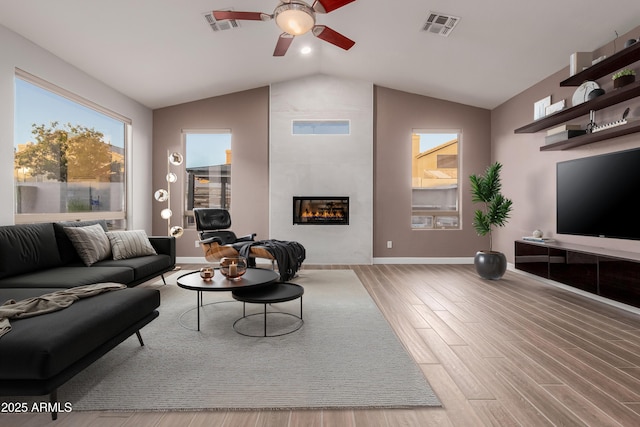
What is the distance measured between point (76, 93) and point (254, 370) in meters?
4.30

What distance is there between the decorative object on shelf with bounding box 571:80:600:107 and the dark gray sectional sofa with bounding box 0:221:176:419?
4.75 meters

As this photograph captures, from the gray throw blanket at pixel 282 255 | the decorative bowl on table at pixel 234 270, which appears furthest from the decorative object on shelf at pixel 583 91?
the decorative bowl on table at pixel 234 270

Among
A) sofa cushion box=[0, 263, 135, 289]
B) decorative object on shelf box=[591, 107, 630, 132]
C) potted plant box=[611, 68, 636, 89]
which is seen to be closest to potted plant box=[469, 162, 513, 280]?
decorative object on shelf box=[591, 107, 630, 132]

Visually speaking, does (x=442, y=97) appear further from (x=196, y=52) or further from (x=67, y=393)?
(x=67, y=393)

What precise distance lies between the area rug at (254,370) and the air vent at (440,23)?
3.42 metres

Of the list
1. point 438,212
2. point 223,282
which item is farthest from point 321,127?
point 223,282

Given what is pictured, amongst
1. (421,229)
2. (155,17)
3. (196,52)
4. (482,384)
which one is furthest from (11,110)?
(421,229)

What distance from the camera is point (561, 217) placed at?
4352 millimetres

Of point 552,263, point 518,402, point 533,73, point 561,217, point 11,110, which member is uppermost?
point 533,73

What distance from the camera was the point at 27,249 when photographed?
3.12 meters

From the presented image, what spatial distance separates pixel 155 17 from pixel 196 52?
93 centimetres

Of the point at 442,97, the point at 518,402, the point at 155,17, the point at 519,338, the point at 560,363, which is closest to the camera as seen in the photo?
the point at 518,402

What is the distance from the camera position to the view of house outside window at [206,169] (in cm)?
647

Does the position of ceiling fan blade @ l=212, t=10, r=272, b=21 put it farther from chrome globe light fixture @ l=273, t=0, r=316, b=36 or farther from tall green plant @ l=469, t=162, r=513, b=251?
tall green plant @ l=469, t=162, r=513, b=251
